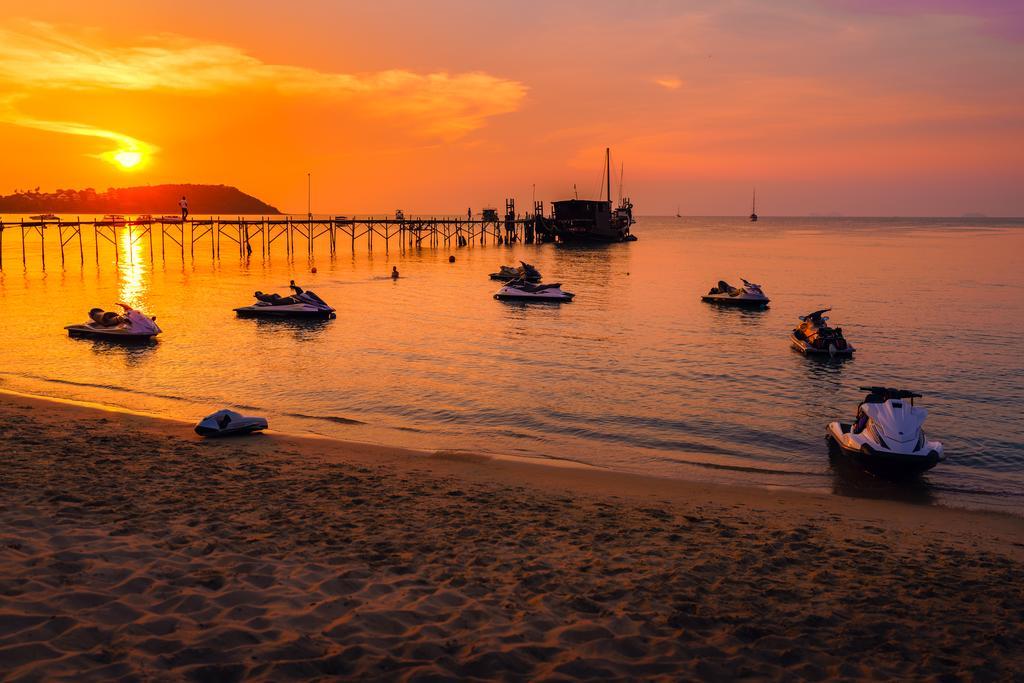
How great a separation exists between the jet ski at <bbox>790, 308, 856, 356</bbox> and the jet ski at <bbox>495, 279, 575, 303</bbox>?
715 inches

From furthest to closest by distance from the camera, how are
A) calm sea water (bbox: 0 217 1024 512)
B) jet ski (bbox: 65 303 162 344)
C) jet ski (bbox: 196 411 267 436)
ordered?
jet ski (bbox: 65 303 162 344)
calm sea water (bbox: 0 217 1024 512)
jet ski (bbox: 196 411 267 436)

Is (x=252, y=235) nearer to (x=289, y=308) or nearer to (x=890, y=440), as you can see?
(x=289, y=308)

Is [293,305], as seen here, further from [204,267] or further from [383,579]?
[204,267]

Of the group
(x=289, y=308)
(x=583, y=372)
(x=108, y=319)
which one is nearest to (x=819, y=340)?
(x=583, y=372)

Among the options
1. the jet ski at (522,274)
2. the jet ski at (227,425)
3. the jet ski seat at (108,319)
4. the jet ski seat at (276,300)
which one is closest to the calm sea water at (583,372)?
the jet ski seat at (108,319)

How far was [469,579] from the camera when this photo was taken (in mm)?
7789

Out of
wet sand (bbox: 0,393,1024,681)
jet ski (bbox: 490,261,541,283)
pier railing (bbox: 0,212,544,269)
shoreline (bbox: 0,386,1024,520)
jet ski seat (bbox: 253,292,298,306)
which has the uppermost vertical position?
pier railing (bbox: 0,212,544,269)

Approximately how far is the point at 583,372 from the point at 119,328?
1888 cm

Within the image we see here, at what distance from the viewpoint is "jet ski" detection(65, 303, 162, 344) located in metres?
29.1

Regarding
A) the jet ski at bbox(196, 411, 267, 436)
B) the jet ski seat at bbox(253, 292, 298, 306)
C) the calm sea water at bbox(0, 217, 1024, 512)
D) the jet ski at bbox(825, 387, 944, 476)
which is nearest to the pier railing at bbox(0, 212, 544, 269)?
the calm sea water at bbox(0, 217, 1024, 512)

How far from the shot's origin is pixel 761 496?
1246 centimetres

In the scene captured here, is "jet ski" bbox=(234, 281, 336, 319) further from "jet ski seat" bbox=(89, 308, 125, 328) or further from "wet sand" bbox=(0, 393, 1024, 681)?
"wet sand" bbox=(0, 393, 1024, 681)

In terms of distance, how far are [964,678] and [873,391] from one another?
31.2ft

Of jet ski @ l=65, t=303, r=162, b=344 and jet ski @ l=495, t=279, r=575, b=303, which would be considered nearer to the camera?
jet ski @ l=65, t=303, r=162, b=344
